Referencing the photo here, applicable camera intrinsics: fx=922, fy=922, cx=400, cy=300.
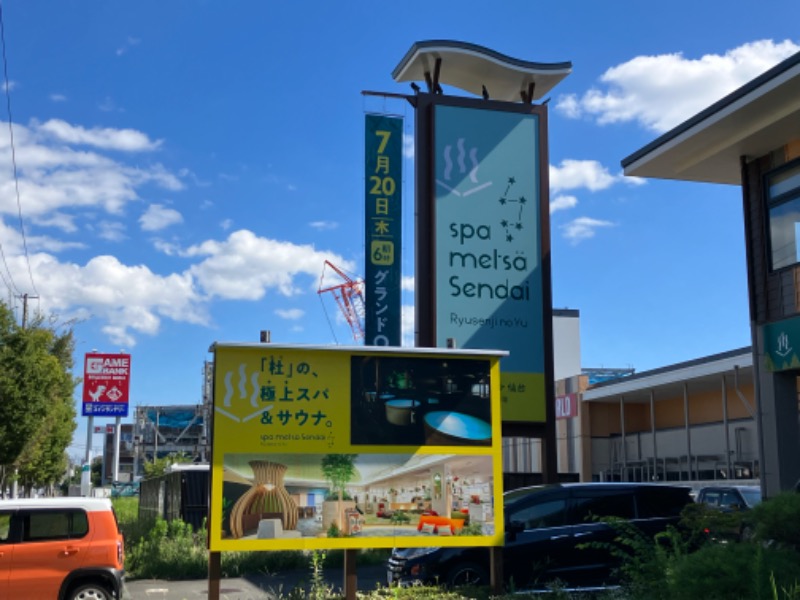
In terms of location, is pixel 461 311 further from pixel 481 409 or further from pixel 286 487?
pixel 286 487

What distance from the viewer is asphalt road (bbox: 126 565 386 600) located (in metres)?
15.1

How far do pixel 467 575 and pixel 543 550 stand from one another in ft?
3.94

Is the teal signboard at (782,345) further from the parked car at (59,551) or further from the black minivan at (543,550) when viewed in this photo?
the parked car at (59,551)

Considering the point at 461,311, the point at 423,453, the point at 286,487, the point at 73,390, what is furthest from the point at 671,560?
the point at 73,390

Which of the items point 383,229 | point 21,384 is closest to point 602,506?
point 383,229

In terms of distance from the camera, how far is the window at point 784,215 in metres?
15.8

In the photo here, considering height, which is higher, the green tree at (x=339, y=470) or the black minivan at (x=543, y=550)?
the green tree at (x=339, y=470)

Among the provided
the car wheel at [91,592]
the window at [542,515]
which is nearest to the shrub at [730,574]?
the window at [542,515]

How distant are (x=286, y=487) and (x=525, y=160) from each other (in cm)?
1200

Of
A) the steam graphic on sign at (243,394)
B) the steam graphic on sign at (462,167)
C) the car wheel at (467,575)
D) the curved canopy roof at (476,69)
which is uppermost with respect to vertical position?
the curved canopy roof at (476,69)

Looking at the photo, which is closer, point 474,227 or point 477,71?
point 474,227

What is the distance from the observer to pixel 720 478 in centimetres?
3241

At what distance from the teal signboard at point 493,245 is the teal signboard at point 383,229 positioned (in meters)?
0.91

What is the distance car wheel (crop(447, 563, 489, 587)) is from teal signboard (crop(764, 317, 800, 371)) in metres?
6.47
